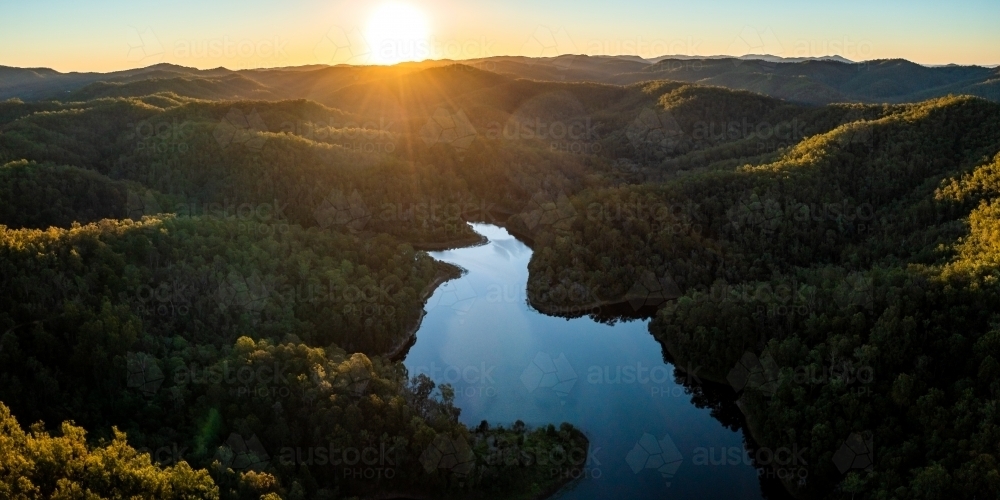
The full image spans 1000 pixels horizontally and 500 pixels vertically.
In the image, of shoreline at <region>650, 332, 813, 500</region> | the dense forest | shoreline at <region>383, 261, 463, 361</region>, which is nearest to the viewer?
the dense forest

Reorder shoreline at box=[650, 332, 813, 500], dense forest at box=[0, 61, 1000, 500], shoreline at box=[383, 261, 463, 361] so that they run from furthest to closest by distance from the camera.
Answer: shoreline at box=[383, 261, 463, 361]
shoreline at box=[650, 332, 813, 500]
dense forest at box=[0, 61, 1000, 500]

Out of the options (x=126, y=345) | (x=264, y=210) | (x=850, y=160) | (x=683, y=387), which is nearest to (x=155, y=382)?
(x=126, y=345)

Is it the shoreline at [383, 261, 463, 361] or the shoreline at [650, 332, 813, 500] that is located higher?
the shoreline at [383, 261, 463, 361]

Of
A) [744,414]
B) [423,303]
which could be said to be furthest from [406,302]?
[744,414]

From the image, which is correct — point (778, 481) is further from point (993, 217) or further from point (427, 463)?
point (993, 217)

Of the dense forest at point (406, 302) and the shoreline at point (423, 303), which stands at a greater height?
the dense forest at point (406, 302)

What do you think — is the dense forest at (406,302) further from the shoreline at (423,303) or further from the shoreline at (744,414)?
the shoreline at (423,303)

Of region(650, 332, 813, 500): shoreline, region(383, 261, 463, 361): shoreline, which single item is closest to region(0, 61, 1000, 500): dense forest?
region(650, 332, 813, 500): shoreline

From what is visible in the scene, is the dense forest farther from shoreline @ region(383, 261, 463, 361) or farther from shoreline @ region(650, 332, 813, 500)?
shoreline @ region(383, 261, 463, 361)

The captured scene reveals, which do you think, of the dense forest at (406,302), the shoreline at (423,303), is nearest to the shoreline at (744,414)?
the dense forest at (406,302)
